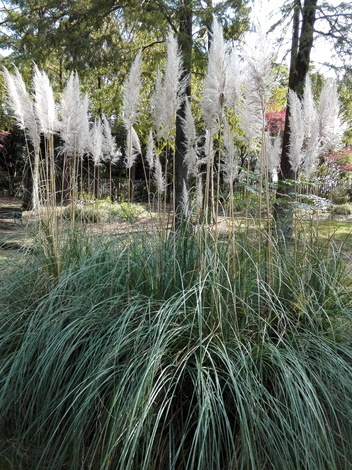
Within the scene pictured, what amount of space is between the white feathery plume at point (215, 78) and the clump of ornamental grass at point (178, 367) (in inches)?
29.3

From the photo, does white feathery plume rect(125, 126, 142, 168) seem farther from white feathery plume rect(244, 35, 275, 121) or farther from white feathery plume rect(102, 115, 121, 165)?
white feathery plume rect(244, 35, 275, 121)

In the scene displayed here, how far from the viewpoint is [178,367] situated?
5.89 feet

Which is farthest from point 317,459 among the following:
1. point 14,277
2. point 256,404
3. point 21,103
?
point 21,103

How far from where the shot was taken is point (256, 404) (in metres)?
1.69

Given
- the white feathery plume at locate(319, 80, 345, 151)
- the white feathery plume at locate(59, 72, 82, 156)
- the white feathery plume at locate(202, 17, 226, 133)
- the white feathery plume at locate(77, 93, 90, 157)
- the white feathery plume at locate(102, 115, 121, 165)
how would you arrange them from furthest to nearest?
the white feathery plume at locate(102, 115, 121, 165), the white feathery plume at locate(77, 93, 90, 157), the white feathery plume at locate(59, 72, 82, 156), the white feathery plume at locate(319, 80, 345, 151), the white feathery plume at locate(202, 17, 226, 133)

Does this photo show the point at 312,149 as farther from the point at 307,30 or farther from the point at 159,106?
the point at 307,30

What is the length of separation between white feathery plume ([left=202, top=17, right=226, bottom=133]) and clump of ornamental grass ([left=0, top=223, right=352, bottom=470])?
744mm

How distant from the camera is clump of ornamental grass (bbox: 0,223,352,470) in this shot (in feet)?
5.42

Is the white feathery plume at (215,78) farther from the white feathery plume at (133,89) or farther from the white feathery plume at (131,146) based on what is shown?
the white feathery plume at (131,146)

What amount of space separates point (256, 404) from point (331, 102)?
6.76ft

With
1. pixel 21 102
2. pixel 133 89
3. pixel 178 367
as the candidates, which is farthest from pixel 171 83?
pixel 178 367

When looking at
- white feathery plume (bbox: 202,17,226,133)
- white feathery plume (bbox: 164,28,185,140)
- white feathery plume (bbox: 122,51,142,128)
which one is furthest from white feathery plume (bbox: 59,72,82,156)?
white feathery plume (bbox: 202,17,226,133)

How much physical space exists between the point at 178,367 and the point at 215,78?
1511 millimetres

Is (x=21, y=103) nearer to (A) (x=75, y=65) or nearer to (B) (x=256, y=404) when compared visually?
(B) (x=256, y=404)
